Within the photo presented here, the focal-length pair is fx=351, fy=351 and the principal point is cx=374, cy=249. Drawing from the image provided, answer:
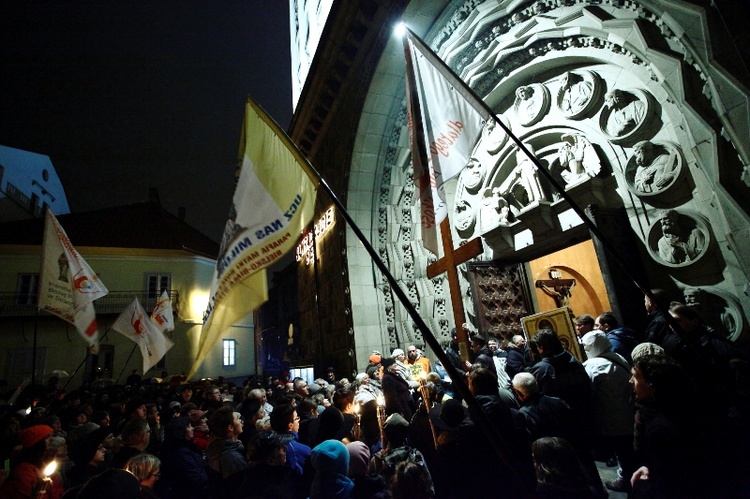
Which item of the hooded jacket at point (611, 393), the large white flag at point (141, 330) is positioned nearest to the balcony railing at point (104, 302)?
the large white flag at point (141, 330)

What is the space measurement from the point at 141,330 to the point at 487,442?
32.6 ft

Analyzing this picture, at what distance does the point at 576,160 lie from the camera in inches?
243

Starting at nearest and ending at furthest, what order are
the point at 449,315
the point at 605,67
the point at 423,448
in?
1. the point at 423,448
2. the point at 605,67
3. the point at 449,315

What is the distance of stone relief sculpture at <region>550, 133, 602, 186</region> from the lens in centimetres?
587

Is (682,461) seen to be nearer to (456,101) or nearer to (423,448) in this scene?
(423,448)

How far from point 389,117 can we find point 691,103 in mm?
7597

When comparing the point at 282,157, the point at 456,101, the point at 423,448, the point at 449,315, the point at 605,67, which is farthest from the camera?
the point at 449,315

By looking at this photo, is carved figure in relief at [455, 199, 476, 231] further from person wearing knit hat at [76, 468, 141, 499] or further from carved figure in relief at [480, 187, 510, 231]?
person wearing knit hat at [76, 468, 141, 499]

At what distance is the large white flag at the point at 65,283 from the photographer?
6500 millimetres

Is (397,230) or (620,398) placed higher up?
(397,230)

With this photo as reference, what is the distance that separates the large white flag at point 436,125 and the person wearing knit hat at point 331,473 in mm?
2246

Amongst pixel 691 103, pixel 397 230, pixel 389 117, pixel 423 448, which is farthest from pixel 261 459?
pixel 389 117

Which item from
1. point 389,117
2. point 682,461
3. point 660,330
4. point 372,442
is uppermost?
point 389,117

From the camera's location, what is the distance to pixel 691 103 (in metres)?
4.11
